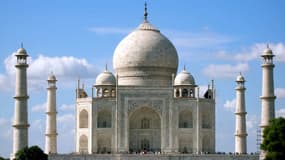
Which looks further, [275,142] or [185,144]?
[185,144]

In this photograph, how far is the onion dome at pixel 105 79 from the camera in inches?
2463

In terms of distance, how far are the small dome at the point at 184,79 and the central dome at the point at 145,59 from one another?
1.05m

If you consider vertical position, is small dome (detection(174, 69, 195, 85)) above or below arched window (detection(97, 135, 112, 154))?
above

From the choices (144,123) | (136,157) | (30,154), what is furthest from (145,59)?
(30,154)

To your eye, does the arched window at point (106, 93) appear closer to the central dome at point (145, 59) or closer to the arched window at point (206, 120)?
the central dome at point (145, 59)

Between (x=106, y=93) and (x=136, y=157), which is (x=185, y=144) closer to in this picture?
(x=136, y=157)

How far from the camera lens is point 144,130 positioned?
62.2 meters

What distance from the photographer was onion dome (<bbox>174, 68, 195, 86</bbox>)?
6316 centimetres

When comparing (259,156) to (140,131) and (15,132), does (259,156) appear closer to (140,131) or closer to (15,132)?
(140,131)

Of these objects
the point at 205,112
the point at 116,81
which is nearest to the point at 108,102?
the point at 116,81

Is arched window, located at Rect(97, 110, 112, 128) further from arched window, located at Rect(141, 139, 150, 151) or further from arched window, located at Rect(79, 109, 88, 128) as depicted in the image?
arched window, located at Rect(141, 139, 150, 151)

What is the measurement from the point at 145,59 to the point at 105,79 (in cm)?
292

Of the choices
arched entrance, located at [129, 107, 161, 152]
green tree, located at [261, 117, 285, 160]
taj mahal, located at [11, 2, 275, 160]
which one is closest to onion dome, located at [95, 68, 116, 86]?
taj mahal, located at [11, 2, 275, 160]

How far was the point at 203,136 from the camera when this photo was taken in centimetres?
6209
